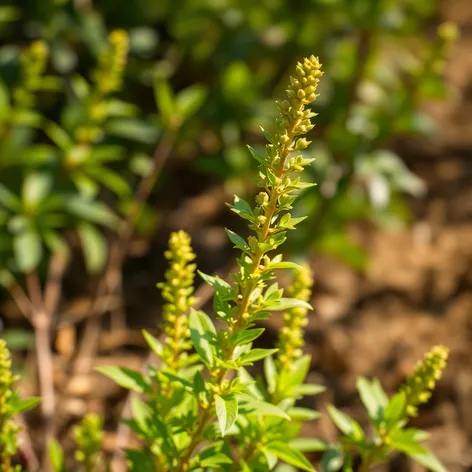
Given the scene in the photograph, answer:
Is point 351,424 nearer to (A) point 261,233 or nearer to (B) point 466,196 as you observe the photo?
(A) point 261,233

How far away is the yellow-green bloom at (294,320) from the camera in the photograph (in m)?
1.31

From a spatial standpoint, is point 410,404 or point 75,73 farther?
point 75,73

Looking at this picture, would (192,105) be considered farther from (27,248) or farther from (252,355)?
(252,355)

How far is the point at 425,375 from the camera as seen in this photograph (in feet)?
4.22

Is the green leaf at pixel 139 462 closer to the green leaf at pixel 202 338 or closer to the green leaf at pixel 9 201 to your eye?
the green leaf at pixel 202 338

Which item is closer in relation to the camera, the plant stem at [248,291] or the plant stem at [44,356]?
the plant stem at [248,291]

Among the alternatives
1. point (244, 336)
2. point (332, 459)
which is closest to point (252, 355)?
point (244, 336)

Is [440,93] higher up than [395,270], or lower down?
higher up

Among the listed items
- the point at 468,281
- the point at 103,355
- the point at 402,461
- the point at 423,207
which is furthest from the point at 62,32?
the point at 402,461

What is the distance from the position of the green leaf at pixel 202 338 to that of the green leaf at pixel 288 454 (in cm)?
25

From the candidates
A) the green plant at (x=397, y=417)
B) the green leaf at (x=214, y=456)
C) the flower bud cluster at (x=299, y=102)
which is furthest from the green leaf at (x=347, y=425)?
the flower bud cluster at (x=299, y=102)

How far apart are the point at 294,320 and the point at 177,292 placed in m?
0.23

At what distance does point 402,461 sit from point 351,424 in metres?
0.75

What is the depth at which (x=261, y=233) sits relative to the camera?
3.56 ft
